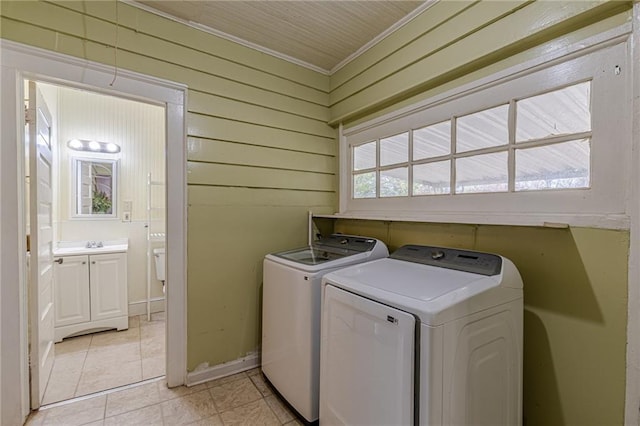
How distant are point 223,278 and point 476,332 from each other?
5.43 feet

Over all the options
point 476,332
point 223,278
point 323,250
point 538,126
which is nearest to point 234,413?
point 223,278

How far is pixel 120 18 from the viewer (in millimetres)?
1762

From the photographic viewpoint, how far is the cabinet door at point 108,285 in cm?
280

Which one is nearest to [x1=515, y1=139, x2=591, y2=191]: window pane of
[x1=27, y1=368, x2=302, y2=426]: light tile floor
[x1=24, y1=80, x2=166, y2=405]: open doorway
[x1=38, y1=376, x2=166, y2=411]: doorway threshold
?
[x1=27, y1=368, x2=302, y2=426]: light tile floor

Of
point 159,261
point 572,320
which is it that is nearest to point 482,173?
point 572,320

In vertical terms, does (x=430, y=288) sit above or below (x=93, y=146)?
below

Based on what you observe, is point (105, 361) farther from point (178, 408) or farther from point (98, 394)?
point (178, 408)

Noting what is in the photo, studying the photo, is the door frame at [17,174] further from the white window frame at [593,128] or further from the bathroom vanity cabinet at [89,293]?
the white window frame at [593,128]

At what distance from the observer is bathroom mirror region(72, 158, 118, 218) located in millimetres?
3086

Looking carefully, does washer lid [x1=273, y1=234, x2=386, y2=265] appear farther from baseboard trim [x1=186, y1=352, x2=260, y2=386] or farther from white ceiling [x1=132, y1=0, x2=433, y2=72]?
white ceiling [x1=132, y1=0, x2=433, y2=72]

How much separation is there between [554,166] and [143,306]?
3.92 metres

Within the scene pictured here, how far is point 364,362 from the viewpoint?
121 centimetres

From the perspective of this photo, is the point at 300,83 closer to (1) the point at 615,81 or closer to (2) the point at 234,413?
(1) the point at 615,81

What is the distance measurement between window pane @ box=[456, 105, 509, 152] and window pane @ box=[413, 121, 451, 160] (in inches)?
3.0
